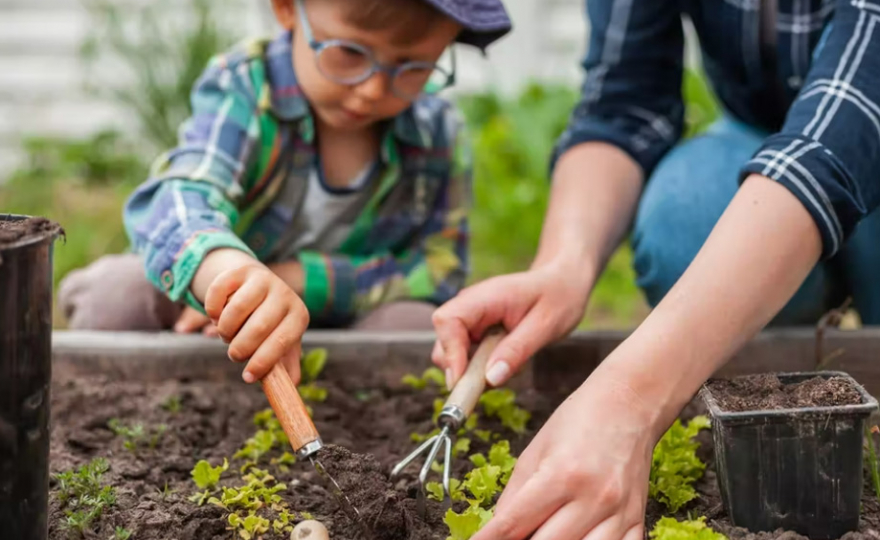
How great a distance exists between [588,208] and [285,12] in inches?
35.0

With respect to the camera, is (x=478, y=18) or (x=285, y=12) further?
(x=285, y=12)

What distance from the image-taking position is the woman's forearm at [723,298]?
159cm

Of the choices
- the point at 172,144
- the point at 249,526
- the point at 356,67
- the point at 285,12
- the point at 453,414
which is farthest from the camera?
the point at 172,144

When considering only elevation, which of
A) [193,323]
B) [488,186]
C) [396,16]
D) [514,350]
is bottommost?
[488,186]

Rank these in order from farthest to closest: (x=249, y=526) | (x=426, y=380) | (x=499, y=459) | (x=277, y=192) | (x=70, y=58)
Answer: (x=70, y=58), (x=277, y=192), (x=426, y=380), (x=499, y=459), (x=249, y=526)

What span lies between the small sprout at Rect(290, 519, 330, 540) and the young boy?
0.29 meters

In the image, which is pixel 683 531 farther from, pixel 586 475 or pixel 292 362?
pixel 292 362

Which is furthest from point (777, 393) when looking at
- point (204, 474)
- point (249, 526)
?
point (204, 474)

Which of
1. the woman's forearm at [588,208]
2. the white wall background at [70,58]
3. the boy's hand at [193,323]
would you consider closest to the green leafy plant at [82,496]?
the boy's hand at [193,323]

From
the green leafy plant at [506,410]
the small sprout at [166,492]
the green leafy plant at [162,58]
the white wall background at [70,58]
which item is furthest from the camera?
the white wall background at [70,58]

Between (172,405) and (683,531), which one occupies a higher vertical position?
(683,531)

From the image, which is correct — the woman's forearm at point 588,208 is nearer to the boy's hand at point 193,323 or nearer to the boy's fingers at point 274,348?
the boy's fingers at point 274,348

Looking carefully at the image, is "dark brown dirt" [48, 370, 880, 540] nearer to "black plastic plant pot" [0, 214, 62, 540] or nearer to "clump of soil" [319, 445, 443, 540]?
"clump of soil" [319, 445, 443, 540]

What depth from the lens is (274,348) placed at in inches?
64.7
